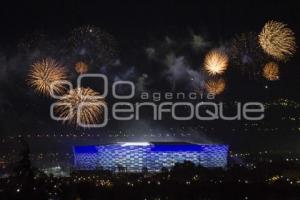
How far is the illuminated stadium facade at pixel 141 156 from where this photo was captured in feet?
269

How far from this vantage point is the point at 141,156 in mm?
81875

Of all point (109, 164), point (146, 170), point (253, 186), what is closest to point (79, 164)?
point (109, 164)

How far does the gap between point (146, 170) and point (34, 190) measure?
172 ft

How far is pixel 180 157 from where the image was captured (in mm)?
82125

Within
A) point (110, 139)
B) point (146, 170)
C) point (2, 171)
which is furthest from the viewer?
point (110, 139)

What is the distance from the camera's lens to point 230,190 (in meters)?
51.9

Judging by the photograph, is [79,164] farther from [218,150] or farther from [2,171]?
[218,150]

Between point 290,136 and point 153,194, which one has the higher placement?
point 290,136

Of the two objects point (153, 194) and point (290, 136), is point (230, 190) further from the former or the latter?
point (290, 136)

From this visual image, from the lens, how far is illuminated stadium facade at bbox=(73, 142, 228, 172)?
269 feet

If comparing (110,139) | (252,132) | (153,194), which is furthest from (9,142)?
(153,194)

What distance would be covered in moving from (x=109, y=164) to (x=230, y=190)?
33.6m

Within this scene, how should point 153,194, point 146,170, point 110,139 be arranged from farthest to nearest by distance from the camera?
point 110,139 → point 146,170 → point 153,194

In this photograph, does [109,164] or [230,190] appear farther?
[109,164]
